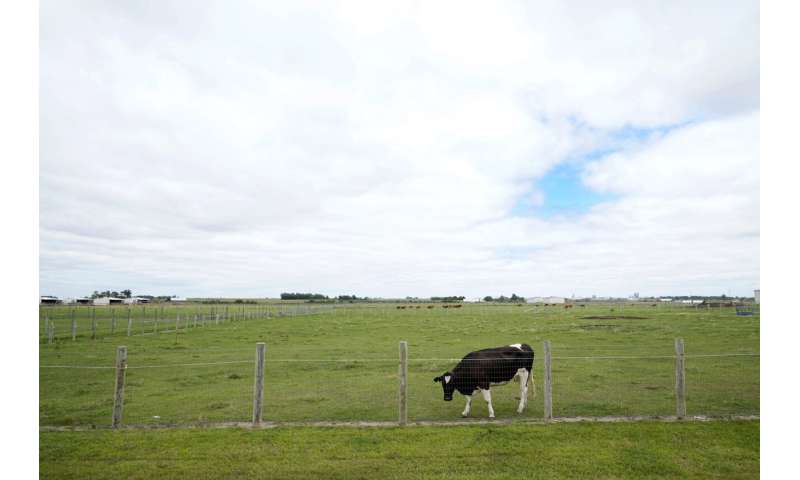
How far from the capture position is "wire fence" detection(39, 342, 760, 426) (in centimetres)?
1173

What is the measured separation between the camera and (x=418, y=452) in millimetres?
8516

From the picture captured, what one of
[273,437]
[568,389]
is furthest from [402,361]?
[568,389]

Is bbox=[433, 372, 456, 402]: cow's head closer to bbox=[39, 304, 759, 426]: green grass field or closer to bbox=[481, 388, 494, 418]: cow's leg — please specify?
bbox=[39, 304, 759, 426]: green grass field

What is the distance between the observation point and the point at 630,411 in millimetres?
11914

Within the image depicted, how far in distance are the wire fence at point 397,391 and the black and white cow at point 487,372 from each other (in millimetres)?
29

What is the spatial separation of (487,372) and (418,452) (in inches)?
162

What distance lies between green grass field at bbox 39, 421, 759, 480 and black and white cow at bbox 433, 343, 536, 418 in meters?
2.07

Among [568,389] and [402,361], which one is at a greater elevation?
[402,361]

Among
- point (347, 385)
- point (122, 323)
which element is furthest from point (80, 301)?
point (347, 385)

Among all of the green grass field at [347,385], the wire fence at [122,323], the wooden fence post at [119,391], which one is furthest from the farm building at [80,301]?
the wooden fence post at [119,391]

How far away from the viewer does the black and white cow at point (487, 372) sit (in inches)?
477

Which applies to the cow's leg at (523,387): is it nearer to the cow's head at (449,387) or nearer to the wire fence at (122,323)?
the cow's head at (449,387)
